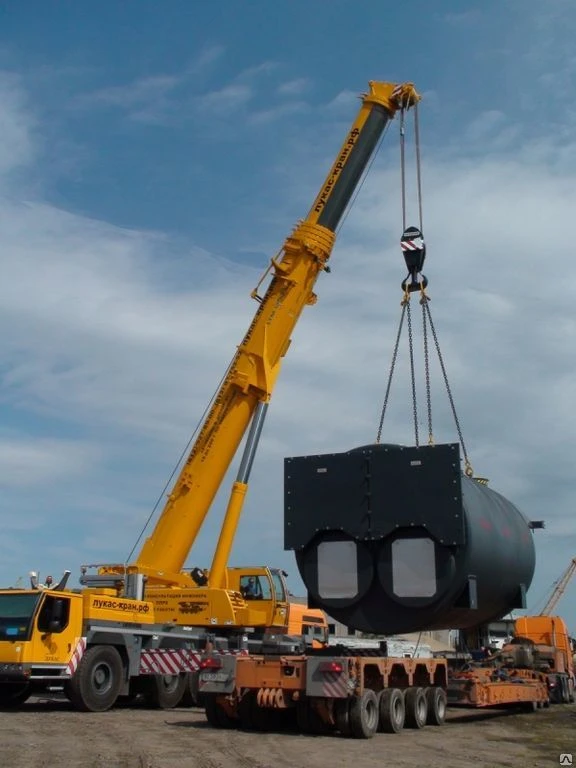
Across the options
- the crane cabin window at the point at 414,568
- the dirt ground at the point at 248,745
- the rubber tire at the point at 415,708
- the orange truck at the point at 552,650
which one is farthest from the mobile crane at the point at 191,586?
the orange truck at the point at 552,650

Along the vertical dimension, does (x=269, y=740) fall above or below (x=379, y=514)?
below

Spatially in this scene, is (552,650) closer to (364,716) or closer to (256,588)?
(256,588)

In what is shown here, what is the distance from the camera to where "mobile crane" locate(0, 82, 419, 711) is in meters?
15.2

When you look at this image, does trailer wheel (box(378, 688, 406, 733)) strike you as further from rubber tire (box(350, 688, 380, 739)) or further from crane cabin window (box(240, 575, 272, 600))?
crane cabin window (box(240, 575, 272, 600))

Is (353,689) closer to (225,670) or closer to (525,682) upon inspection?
(225,670)

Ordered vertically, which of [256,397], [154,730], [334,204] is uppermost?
[334,204]

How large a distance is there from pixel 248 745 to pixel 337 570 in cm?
260

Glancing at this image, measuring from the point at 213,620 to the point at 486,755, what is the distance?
8.48 meters

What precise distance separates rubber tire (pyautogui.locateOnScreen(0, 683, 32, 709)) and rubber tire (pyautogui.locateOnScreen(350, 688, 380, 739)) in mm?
7223

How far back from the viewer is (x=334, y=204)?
66.1ft

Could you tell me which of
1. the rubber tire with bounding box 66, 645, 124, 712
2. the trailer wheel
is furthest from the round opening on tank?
the rubber tire with bounding box 66, 645, 124, 712

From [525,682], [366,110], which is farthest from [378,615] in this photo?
[366,110]

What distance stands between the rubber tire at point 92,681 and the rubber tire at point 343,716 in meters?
5.37

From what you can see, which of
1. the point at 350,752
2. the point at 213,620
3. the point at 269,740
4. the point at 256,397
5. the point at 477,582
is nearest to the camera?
the point at 350,752
